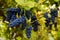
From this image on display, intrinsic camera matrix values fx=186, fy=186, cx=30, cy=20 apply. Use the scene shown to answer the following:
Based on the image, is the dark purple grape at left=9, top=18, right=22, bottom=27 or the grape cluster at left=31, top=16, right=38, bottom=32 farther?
the grape cluster at left=31, top=16, right=38, bottom=32

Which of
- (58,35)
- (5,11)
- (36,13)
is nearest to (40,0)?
(36,13)

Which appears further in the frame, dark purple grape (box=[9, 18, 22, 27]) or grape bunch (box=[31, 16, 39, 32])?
grape bunch (box=[31, 16, 39, 32])

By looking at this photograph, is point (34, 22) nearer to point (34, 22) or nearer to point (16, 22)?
point (34, 22)

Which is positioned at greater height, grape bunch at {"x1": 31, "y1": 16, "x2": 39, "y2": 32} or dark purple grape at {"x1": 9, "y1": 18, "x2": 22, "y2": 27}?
dark purple grape at {"x1": 9, "y1": 18, "x2": 22, "y2": 27}

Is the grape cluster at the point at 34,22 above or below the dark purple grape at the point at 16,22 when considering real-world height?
below

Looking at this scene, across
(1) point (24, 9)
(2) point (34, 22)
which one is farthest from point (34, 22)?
(1) point (24, 9)

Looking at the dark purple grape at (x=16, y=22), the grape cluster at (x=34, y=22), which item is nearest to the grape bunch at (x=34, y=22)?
the grape cluster at (x=34, y=22)

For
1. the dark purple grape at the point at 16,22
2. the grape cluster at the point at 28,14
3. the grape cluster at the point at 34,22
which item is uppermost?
the grape cluster at the point at 28,14

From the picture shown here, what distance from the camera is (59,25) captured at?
1.20m

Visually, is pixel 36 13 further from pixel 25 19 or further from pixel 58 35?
pixel 58 35

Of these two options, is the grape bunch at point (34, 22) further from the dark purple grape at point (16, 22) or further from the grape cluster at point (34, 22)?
the dark purple grape at point (16, 22)

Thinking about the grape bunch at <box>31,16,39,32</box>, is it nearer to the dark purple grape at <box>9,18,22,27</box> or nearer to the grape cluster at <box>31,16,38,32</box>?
the grape cluster at <box>31,16,38,32</box>

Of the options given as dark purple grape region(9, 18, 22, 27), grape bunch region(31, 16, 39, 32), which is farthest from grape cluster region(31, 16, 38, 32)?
dark purple grape region(9, 18, 22, 27)

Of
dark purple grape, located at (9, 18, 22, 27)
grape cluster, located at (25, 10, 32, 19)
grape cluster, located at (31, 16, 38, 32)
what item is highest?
grape cluster, located at (25, 10, 32, 19)
